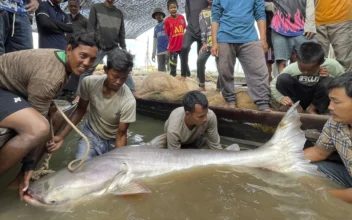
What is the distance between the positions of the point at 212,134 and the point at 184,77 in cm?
325

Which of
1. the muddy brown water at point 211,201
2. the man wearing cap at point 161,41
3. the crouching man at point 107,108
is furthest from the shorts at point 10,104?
the man wearing cap at point 161,41

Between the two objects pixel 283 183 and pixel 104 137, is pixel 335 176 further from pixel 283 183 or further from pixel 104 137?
pixel 104 137

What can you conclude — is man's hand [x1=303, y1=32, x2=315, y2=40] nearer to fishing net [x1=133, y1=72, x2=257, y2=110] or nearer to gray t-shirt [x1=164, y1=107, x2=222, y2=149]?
fishing net [x1=133, y1=72, x2=257, y2=110]

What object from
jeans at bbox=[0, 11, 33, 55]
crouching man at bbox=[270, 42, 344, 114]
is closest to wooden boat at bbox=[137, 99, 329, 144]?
crouching man at bbox=[270, 42, 344, 114]

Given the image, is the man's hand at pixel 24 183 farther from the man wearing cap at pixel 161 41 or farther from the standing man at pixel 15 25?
the man wearing cap at pixel 161 41

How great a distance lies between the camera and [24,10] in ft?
11.7

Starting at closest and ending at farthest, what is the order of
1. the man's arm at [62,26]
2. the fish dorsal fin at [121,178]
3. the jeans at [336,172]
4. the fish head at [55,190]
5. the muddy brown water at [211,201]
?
the muddy brown water at [211,201] → the fish head at [55,190] → the fish dorsal fin at [121,178] → the jeans at [336,172] → the man's arm at [62,26]

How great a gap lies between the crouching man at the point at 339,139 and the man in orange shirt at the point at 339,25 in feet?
7.69

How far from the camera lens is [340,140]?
107 inches

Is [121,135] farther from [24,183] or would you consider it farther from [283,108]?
[283,108]

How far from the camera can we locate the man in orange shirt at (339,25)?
485 cm

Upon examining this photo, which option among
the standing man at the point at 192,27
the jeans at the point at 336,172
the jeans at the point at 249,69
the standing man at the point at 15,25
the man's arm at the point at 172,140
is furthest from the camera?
the standing man at the point at 192,27

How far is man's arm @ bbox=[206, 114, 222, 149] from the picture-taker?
3699mm

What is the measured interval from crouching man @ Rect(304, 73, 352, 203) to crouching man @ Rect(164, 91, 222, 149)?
1.14 meters
